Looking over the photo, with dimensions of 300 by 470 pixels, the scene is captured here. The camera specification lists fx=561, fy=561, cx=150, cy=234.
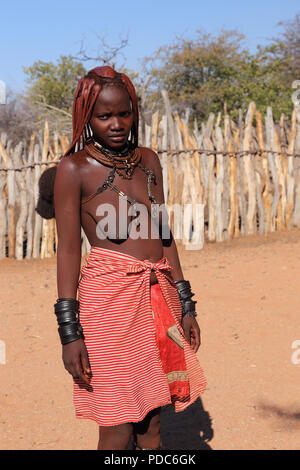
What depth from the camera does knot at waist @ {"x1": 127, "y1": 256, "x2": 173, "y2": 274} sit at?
82.3 inches

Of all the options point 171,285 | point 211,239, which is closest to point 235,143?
point 211,239

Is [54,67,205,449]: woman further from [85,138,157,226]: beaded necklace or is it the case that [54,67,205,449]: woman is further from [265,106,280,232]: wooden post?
[265,106,280,232]: wooden post

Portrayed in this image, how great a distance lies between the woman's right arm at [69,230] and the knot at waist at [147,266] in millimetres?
215

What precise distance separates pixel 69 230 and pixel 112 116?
46 centimetres

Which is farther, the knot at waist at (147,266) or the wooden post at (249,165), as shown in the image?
the wooden post at (249,165)

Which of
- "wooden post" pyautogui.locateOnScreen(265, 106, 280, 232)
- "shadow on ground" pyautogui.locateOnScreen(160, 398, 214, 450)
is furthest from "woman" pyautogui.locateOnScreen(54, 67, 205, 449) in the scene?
"wooden post" pyautogui.locateOnScreen(265, 106, 280, 232)

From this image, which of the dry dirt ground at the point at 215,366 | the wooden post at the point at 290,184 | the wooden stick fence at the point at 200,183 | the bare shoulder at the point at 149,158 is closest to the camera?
the bare shoulder at the point at 149,158

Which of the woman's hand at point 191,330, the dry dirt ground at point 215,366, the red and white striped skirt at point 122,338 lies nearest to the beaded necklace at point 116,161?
the red and white striped skirt at point 122,338

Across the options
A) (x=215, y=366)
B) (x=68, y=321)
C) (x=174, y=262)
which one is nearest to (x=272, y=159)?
(x=215, y=366)

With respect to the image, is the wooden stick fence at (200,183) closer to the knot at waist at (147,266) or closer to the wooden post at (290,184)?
the wooden post at (290,184)

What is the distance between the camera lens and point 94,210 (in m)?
2.12

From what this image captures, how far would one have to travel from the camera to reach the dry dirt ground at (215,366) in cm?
323

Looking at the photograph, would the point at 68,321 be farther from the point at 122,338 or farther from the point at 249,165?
the point at 249,165

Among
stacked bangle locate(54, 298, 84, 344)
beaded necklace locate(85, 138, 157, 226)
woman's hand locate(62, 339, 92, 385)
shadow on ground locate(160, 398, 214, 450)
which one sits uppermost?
beaded necklace locate(85, 138, 157, 226)
